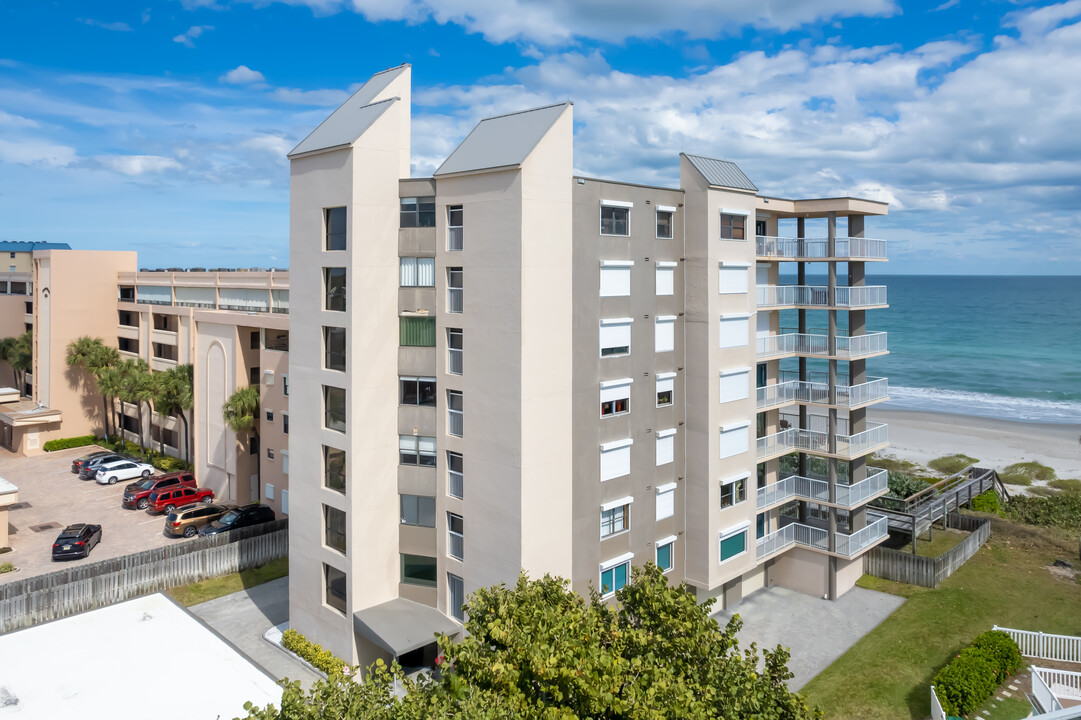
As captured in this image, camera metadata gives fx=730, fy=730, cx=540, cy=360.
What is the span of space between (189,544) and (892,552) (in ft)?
117

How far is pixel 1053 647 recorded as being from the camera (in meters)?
28.0

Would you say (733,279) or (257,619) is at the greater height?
(733,279)

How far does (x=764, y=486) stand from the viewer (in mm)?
34594

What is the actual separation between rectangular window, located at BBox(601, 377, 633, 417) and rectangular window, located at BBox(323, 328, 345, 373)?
9.75 metres

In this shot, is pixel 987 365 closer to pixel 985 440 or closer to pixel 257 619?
pixel 985 440

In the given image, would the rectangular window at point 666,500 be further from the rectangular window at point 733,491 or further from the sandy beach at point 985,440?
the sandy beach at point 985,440

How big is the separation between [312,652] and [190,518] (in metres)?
18.7

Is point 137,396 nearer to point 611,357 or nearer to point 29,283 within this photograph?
point 29,283

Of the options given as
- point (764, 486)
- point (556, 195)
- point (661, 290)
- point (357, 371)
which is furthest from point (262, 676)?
point (764, 486)

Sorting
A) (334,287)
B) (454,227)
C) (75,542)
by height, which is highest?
(454,227)

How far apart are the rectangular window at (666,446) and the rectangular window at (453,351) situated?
29.4 ft

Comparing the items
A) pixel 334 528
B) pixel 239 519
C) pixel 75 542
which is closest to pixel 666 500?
pixel 334 528

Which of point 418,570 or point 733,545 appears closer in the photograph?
point 418,570

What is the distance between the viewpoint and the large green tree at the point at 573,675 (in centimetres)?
1364
